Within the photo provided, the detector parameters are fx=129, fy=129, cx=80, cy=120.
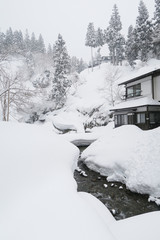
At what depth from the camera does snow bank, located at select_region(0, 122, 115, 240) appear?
1.78 metres

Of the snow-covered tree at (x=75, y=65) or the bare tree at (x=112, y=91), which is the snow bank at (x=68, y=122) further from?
the snow-covered tree at (x=75, y=65)

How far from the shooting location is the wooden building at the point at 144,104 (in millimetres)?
14523

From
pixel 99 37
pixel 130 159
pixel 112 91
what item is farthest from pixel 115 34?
pixel 130 159

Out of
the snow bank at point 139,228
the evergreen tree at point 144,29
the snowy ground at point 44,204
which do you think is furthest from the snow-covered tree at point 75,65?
the snow bank at point 139,228

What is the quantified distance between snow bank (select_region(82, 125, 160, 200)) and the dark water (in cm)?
38

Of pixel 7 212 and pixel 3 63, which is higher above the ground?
pixel 3 63

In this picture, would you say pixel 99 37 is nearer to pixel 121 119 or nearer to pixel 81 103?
pixel 81 103

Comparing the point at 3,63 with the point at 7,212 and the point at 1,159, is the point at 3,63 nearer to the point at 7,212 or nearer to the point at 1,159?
the point at 1,159

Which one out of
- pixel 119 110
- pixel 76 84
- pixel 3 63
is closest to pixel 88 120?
pixel 119 110

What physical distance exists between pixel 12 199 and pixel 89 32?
51.4 meters

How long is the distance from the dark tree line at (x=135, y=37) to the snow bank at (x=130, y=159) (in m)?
18.0

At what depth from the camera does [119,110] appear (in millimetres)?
17906

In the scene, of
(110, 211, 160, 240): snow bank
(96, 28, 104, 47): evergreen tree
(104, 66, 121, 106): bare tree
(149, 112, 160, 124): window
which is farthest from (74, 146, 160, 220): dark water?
(96, 28, 104, 47): evergreen tree

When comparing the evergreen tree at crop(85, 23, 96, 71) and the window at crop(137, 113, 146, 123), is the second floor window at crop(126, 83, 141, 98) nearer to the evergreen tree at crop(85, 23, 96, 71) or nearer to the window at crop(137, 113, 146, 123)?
the window at crop(137, 113, 146, 123)
